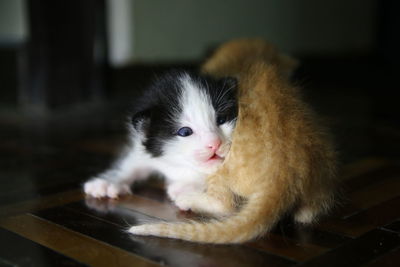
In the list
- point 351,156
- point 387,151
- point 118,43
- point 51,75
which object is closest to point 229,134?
point 351,156

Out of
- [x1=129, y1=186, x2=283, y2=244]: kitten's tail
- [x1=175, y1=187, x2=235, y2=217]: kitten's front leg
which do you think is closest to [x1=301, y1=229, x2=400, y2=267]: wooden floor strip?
[x1=129, y1=186, x2=283, y2=244]: kitten's tail

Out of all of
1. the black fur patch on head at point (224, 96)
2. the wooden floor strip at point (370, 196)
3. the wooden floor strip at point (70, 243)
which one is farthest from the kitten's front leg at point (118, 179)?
the wooden floor strip at point (370, 196)

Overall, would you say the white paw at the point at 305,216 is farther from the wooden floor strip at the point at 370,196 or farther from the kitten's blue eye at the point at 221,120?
the kitten's blue eye at the point at 221,120

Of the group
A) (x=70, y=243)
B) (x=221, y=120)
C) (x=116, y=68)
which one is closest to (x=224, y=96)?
(x=221, y=120)

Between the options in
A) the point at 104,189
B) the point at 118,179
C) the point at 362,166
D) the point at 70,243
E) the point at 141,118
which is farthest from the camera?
the point at 362,166

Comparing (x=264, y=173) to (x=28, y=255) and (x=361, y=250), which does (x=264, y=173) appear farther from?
(x=28, y=255)

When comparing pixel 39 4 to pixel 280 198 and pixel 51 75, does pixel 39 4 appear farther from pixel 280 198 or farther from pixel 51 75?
pixel 280 198
